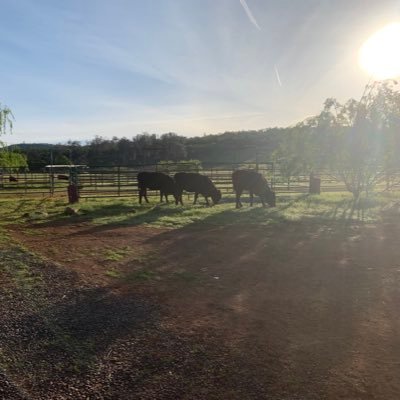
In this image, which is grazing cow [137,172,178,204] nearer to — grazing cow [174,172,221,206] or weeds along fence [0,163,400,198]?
grazing cow [174,172,221,206]

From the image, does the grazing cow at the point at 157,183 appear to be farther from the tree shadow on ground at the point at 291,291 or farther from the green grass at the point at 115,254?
the green grass at the point at 115,254

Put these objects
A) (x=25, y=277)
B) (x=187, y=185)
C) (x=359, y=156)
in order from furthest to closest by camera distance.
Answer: (x=359, y=156)
(x=187, y=185)
(x=25, y=277)

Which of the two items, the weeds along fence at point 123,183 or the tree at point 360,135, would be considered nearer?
the tree at point 360,135

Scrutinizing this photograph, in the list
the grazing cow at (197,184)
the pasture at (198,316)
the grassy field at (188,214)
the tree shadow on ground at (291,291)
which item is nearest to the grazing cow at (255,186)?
the grassy field at (188,214)

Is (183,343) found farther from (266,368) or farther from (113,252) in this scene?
(113,252)

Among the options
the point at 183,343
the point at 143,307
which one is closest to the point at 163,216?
the point at 143,307

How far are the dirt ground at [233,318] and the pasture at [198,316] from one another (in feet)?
0.06

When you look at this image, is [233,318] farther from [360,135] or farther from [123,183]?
[123,183]

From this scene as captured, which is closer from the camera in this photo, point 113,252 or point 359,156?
point 113,252

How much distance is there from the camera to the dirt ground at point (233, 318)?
3.68m

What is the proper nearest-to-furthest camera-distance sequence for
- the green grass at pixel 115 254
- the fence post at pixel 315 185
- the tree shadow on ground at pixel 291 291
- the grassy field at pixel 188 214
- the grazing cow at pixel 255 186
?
the tree shadow on ground at pixel 291 291 < the green grass at pixel 115 254 < the grassy field at pixel 188 214 < the grazing cow at pixel 255 186 < the fence post at pixel 315 185

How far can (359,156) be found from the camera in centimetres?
1950

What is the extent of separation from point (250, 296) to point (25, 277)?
3.47 metres

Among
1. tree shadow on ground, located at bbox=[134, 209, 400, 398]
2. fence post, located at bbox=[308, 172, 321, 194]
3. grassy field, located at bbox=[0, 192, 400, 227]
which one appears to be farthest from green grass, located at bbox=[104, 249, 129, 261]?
fence post, located at bbox=[308, 172, 321, 194]
